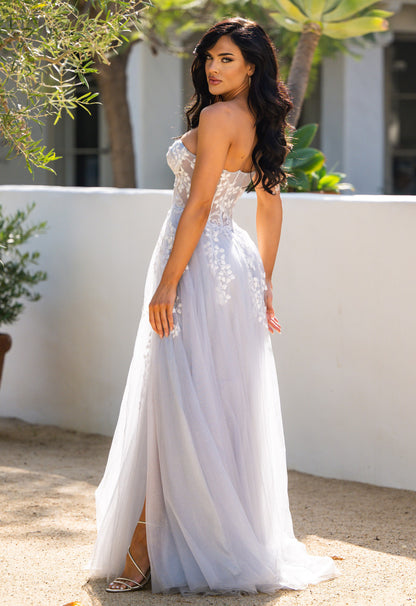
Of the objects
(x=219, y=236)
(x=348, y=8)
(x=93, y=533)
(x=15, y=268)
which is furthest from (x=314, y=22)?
(x=93, y=533)

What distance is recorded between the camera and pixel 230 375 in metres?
3.03

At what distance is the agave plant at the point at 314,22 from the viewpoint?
552 centimetres

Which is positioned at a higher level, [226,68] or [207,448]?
[226,68]

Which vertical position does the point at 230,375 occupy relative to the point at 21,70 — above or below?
below

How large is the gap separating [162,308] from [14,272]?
265cm

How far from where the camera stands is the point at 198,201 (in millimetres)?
2902

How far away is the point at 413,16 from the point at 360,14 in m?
4.68

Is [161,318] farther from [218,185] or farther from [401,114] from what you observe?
[401,114]

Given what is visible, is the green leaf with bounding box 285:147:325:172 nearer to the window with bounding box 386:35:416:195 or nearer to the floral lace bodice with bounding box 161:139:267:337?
the floral lace bodice with bounding box 161:139:267:337

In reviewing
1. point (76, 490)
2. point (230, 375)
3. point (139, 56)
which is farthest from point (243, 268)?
point (139, 56)

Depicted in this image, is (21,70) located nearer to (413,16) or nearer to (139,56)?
(139,56)

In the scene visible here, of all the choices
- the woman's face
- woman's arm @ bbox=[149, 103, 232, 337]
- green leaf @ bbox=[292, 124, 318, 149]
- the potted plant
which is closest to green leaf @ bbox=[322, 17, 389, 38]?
green leaf @ bbox=[292, 124, 318, 149]

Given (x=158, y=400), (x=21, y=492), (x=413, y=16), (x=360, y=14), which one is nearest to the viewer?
(x=158, y=400)

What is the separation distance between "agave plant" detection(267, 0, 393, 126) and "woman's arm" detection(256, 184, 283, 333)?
2.38 meters
